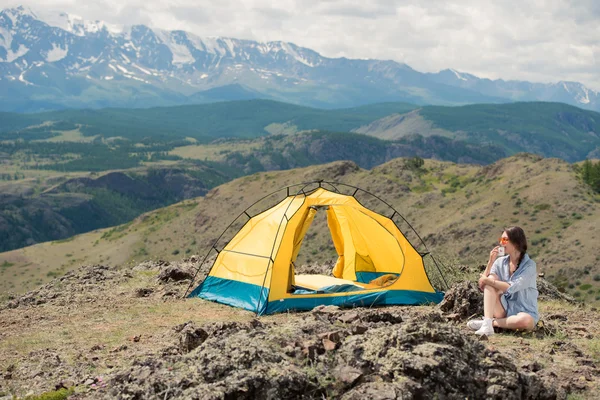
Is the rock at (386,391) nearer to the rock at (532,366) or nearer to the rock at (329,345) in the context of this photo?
the rock at (329,345)

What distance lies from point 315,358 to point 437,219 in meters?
56.4

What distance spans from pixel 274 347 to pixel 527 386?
2.91 m

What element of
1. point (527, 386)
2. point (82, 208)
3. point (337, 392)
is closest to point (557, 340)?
point (527, 386)

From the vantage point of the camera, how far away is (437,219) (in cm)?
6247

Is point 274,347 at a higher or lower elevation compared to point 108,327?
higher

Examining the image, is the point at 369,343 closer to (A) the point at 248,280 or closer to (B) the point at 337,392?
(B) the point at 337,392

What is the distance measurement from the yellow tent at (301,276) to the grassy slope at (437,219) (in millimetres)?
15696

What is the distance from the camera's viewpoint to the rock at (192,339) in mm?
9297

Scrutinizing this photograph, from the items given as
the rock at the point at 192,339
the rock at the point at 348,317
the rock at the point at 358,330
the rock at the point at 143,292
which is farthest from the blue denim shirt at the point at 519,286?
the rock at the point at 143,292

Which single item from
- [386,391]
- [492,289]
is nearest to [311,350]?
[386,391]

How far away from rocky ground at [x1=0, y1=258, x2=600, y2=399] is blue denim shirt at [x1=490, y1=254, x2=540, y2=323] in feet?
1.34

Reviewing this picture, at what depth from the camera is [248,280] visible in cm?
1495

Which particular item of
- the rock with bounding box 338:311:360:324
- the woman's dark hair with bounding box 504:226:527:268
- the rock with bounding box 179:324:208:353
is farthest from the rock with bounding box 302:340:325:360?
the woman's dark hair with bounding box 504:226:527:268

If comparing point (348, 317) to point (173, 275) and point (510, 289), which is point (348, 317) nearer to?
point (510, 289)
